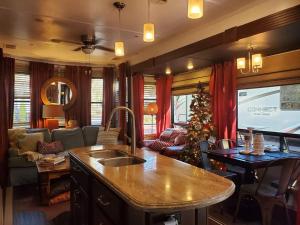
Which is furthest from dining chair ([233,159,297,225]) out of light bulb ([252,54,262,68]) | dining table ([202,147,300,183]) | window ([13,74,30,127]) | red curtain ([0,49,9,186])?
window ([13,74,30,127])

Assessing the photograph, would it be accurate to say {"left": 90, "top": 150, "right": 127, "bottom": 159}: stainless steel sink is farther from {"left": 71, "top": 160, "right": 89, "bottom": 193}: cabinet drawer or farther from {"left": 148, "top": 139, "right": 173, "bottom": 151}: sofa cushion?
{"left": 148, "top": 139, "right": 173, "bottom": 151}: sofa cushion

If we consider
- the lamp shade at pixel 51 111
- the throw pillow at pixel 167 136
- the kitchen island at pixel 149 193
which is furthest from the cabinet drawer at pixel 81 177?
the throw pillow at pixel 167 136

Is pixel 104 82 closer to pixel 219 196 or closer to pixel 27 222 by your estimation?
pixel 27 222

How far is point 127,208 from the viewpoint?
4.41ft

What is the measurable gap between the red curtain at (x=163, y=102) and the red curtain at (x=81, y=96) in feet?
6.36

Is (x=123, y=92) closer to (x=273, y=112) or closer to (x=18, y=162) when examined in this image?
(x=18, y=162)

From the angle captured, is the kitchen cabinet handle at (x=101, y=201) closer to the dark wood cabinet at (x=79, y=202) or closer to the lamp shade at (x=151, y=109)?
the dark wood cabinet at (x=79, y=202)

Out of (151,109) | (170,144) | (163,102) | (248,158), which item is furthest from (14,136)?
(248,158)

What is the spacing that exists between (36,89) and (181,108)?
378cm

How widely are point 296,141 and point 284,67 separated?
118 centimetres

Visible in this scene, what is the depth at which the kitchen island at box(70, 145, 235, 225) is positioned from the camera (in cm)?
120

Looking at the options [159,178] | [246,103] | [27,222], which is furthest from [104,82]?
[159,178]

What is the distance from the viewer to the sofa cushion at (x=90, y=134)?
243 inches

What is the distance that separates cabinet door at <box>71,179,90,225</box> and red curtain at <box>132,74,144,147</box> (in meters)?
4.07
